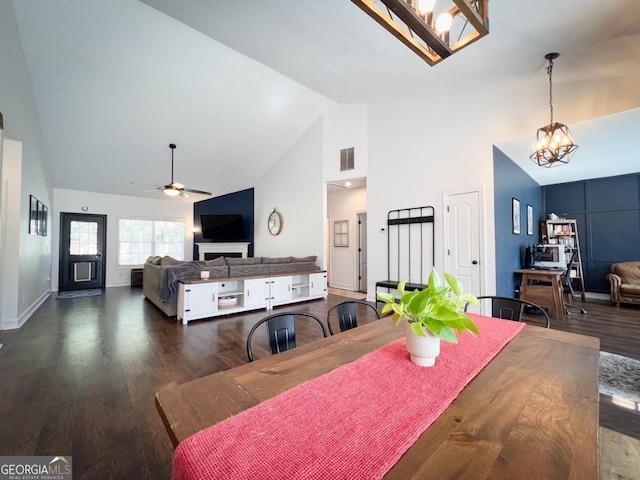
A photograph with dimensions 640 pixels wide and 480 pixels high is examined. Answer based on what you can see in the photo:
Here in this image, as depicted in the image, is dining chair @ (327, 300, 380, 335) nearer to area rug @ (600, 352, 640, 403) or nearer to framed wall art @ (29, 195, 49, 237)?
area rug @ (600, 352, 640, 403)

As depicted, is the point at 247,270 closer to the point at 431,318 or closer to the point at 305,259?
the point at 305,259

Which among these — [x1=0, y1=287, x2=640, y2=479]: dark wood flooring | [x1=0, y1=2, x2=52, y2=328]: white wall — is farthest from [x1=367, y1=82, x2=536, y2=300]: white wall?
[x1=0, y1=2, x2=52, y2=328]: white wall

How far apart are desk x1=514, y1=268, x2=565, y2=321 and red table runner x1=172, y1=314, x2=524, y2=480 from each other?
166 inches

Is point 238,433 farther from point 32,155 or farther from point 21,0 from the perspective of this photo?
point 32,155

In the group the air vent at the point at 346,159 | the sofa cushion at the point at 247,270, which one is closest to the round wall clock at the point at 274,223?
the air vent at the point at 346,159

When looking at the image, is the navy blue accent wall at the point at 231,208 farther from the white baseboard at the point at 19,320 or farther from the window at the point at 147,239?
the white baseboard at the point at 19,320

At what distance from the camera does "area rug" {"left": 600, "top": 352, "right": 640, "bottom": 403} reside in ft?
6.97

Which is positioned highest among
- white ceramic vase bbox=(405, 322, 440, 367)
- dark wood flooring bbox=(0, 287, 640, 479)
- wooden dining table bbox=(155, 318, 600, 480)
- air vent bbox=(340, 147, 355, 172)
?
air vent bbox=(340, 147, 355, 172)

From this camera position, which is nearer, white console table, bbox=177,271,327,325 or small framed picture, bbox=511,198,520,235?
white console table, bbox=177,271,327,325

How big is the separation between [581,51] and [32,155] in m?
7.45

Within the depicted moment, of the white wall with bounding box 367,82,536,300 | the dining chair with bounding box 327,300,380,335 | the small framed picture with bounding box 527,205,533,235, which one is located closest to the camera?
the dining chair with bounding box 327,300,380,335

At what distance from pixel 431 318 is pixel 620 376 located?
2.66m

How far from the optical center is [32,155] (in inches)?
172

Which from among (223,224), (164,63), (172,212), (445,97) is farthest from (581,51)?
(172,212)
